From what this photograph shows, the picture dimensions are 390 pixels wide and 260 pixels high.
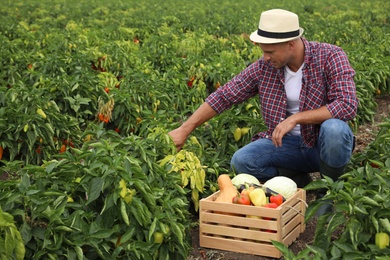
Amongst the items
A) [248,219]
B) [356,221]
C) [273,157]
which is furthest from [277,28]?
[356,221]

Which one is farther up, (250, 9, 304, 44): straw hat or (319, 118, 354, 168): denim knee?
(250, 9, 304, 44): straw hat

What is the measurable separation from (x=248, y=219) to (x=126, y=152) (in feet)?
2.72

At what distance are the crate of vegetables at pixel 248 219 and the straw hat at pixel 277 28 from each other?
0.97 meters

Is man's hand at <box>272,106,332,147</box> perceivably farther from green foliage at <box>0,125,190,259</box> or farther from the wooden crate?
green foliage at <box>0,125,190,259</box>

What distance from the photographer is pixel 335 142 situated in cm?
462

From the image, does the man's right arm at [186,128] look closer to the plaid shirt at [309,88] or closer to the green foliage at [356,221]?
the plaid shirt at [309,88]

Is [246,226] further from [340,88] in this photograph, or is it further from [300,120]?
[340,88]

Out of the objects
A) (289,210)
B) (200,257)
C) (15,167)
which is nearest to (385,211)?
(289,210)

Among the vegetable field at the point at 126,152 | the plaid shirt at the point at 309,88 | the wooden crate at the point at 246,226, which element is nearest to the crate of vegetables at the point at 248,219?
the wooden crate at the point at 246,226

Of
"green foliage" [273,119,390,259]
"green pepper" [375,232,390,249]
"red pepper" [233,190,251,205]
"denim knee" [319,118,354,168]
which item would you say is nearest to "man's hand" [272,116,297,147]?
"denim knee" [319,118,354,168]

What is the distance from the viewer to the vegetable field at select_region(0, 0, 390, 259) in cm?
347

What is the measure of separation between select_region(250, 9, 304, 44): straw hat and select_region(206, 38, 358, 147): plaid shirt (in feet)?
0.71

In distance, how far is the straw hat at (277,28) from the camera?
4609 mm

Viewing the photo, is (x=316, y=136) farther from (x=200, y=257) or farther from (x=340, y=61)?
(x=200, y=257)
